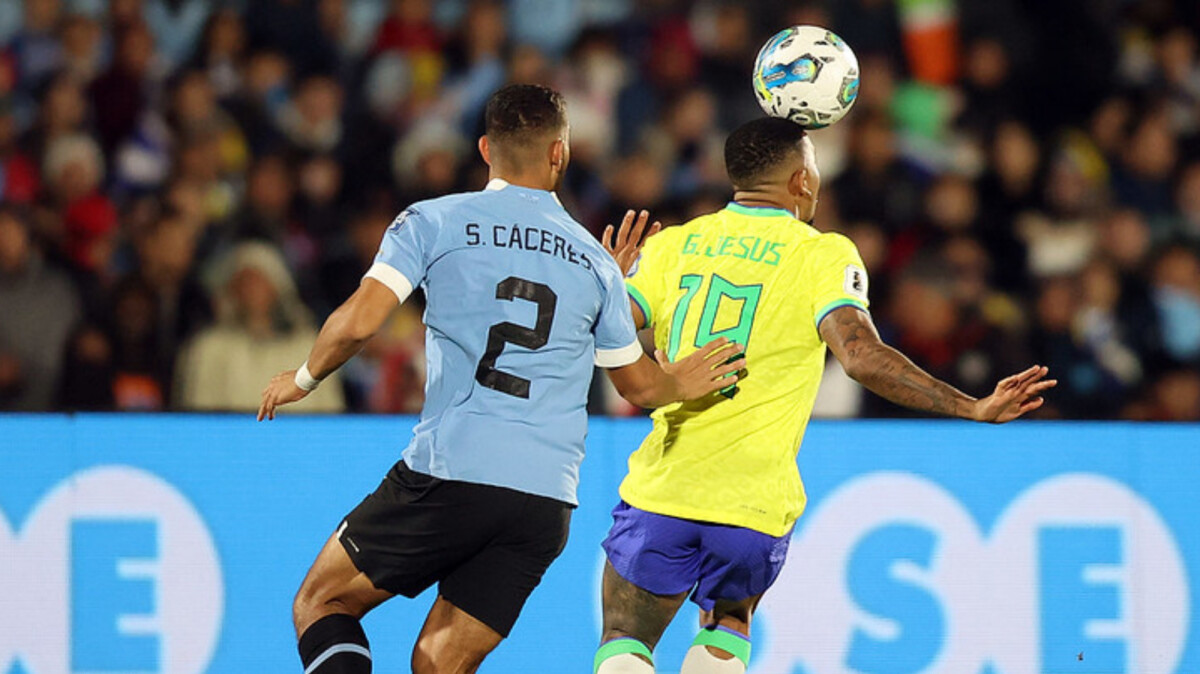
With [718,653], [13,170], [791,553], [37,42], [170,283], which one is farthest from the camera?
[37,42]

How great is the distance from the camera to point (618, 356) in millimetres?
4645

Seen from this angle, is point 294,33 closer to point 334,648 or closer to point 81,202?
point 81,202

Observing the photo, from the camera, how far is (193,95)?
920 centimetres

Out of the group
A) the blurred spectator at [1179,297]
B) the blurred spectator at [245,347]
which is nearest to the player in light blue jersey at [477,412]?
the blurred spectator at [245,347]

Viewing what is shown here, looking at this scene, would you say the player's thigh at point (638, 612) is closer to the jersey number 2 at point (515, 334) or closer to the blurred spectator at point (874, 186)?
the jersey number 2 at point (515, 334)

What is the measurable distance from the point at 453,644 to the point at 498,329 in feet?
2.87

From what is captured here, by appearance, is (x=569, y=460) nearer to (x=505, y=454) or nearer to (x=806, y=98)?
(x=505, y=454)

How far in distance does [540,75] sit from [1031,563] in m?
4.42

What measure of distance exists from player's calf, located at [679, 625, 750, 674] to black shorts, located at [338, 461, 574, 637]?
0.62 metres

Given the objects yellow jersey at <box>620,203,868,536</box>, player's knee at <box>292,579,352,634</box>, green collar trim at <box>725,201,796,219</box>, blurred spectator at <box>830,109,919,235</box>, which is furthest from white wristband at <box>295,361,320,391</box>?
blurred spectator at <box>830,109,919,235</box>

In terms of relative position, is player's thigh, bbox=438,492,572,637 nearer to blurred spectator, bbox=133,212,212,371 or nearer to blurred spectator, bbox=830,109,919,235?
blurred spectator, bbox=133,212,212,371

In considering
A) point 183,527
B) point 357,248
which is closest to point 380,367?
point 357,248

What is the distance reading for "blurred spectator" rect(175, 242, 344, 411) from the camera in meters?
7.76

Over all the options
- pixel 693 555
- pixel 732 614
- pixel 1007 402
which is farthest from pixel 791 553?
pixel 1007 402
